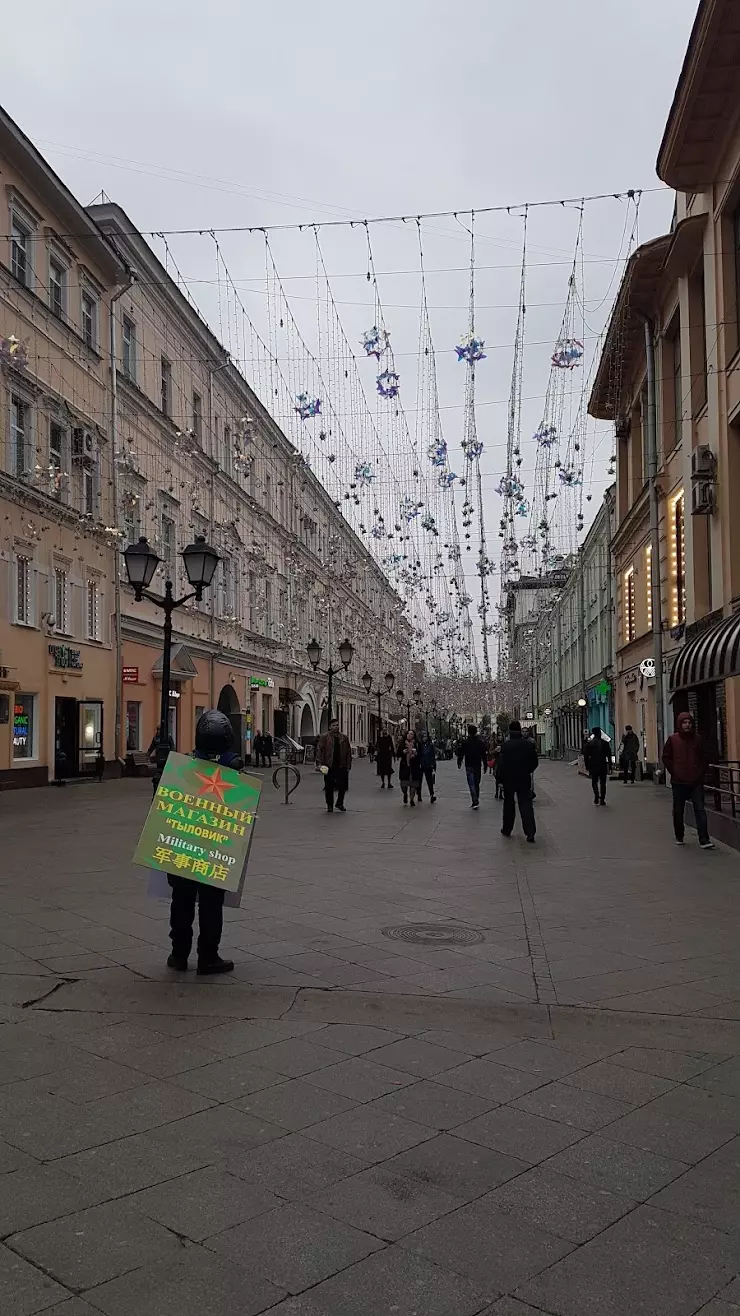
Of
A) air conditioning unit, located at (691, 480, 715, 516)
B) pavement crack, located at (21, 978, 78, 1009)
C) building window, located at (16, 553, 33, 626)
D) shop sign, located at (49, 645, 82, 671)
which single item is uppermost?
air conditioning unit, located at (691, 480, 715, 516)

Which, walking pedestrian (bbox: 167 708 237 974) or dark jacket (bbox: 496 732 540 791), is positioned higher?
dark jacket (bbox: 496 732 540 791)

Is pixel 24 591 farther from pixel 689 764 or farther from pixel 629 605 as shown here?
pixel 629 605

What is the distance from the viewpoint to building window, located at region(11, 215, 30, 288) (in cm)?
2458

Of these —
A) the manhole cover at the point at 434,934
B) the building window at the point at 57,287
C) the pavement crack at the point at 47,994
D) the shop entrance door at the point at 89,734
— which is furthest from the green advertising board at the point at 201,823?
the building window at the point at 57,287

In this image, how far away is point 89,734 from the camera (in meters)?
28.6

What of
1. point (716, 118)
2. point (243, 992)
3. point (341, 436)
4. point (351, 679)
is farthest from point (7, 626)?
point (351, 679)

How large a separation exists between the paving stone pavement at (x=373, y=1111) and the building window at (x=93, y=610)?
66.6 ft

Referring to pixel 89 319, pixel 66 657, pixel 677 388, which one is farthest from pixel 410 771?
pixel 89 319

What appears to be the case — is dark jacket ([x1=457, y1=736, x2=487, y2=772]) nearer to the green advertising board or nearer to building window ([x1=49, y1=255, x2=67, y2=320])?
building window ([x1=49, y1=255, x2=67, y2=320])

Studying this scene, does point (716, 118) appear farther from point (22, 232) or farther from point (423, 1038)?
point (423, 1038)

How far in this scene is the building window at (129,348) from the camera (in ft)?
105

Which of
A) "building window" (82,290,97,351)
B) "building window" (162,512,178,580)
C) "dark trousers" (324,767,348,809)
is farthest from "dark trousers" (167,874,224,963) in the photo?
"building window" (162,512,178,580)

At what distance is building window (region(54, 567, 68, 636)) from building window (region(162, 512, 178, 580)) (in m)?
7.78

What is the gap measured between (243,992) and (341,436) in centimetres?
1891
